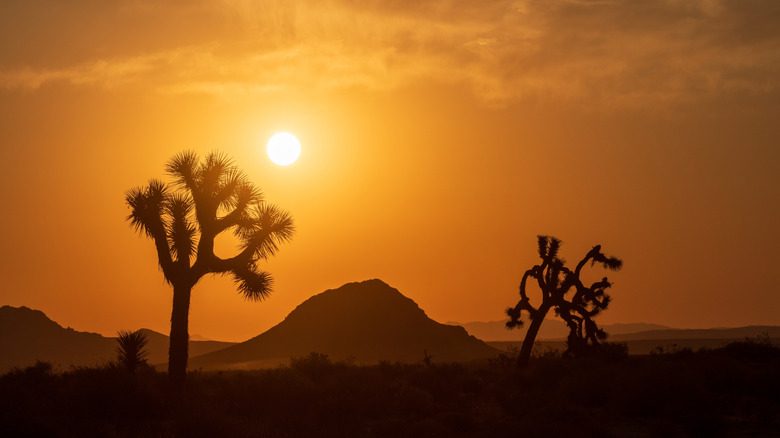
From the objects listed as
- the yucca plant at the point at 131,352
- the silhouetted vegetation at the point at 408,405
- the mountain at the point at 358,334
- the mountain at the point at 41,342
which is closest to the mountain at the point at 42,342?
the mountain at the point at 41,342

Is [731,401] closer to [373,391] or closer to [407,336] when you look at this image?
[373,391]

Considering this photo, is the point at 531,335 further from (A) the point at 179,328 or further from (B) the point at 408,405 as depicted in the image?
(A) the point at 179,328

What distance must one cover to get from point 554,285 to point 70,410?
2297 centimetres

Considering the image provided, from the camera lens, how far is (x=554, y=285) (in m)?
36.2

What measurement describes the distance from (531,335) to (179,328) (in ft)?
56.6

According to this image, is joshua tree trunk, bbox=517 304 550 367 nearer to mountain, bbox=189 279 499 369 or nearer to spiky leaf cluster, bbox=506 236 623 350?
spiky leaf cluster, bbox=506 236 623 350

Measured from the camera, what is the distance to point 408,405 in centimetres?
2217

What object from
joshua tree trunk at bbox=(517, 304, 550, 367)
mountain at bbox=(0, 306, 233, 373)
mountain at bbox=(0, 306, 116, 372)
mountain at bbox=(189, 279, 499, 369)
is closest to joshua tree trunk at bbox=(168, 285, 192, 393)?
joshua tree trunk at bbox=(517, 304, 550, 367)

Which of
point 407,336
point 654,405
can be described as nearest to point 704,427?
point 654,405

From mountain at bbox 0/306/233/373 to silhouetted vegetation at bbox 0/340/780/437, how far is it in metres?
99.5

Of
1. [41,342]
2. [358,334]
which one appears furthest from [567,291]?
[41,342]

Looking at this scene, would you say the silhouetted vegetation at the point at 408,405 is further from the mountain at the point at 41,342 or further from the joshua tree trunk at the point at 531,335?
the mountain at the point at 41,342

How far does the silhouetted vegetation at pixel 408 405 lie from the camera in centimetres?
1723

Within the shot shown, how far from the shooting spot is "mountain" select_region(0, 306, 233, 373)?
385ft
